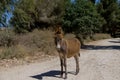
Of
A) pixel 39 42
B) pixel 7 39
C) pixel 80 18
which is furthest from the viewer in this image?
pixel 80 18

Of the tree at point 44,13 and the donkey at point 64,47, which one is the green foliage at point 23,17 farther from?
the donkey at point 64,47

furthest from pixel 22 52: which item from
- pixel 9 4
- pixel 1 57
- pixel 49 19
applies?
pixel 49 19

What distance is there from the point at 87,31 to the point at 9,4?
37.9ft

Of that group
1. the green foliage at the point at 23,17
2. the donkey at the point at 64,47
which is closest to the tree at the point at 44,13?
the green foliage at the point at 23,17

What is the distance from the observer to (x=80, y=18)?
1203 inches

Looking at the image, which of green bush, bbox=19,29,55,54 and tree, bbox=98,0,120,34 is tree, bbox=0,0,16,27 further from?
tree, bbox=98,0,120,34

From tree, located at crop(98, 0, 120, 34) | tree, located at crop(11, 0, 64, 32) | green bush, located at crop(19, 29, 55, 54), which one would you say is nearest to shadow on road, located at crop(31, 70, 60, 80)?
green bush, located at crop(19, 29, 55, 54)

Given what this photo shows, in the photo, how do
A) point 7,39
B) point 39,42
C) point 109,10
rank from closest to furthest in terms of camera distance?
point 39,42 → point 7,39 → point 109,10

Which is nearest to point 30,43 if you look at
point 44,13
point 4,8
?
point 4,8

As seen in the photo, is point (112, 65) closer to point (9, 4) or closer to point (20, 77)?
point (20, 77)

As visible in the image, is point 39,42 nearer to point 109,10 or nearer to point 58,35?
point 58,35

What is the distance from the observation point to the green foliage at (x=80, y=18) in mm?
30477

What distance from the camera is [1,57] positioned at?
17.8 metres

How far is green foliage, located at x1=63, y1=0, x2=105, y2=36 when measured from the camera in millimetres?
30477
